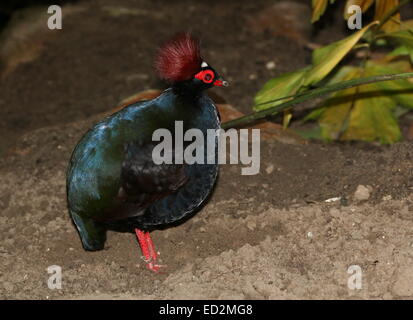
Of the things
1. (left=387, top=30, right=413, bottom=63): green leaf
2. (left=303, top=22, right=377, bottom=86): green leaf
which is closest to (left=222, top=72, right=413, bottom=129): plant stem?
(left=303, top=22, right=377, bottom=86): green leaf

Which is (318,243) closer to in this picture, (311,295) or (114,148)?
(311,295)

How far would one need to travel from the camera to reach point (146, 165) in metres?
4.13

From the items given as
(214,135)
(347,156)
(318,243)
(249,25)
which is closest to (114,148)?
(214,135)

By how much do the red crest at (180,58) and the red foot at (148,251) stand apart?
3.41 ft

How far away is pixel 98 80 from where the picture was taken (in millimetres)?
7223

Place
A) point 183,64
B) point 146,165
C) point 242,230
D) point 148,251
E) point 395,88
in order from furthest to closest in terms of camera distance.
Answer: point 395,88
point 242,230
point 148,251
point 183,64
point 146,165

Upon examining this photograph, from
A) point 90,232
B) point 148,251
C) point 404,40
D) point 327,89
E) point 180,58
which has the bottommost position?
point 148,251

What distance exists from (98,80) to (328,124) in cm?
267

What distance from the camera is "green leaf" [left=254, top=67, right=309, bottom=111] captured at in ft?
17.4

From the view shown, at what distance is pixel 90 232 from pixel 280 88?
76.3 inches

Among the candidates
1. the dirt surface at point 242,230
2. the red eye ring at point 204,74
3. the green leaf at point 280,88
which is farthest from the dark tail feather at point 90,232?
the green leaf at point 280,88

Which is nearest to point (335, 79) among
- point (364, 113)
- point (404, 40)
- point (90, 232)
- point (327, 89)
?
point (364, 113)

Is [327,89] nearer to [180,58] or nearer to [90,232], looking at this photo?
[180,58]

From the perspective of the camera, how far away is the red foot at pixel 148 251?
449cm
